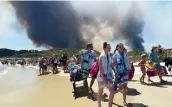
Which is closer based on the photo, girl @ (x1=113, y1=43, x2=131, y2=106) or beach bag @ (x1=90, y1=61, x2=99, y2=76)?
girl @ (x1=113, y1=43, x2=131, y2=106)

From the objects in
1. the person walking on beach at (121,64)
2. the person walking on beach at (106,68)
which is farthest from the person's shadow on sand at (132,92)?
the person walking on beach at (106,68)

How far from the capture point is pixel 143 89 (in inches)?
445

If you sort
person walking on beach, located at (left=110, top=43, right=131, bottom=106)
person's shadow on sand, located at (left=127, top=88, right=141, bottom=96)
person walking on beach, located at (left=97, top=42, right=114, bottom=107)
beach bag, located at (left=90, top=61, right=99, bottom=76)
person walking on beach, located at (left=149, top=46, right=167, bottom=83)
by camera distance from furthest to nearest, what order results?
1. person walking on beach, located at (left=149, top=46, right=167, bottom=83)
2. person's shadow on sand, located at (left=127, top=88, right=141, bottom=96)
3. beach bag, located at (left=90, top=61, right=99, bottom=76)
4. person walking on beach, located at (left=110, top=43, right=131, bottom=106)
5. person walking on beach, located at (left=97, top=42, right=114, bottom=107)

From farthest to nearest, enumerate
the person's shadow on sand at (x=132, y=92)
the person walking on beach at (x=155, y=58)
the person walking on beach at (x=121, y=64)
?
the person walking on beach at (x=155, y=58) < the person's shadow on sand at (x=132, y=92) < the person walking on beach at (x=121, y=64)

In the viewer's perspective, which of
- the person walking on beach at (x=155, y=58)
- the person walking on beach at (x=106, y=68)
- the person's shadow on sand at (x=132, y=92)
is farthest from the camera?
the person walking on beach at (x=155, y=58)

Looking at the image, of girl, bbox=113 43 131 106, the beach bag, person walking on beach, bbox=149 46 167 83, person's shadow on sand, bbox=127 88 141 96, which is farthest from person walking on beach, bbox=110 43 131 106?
person walking on beach, bbox=149 46 167 83

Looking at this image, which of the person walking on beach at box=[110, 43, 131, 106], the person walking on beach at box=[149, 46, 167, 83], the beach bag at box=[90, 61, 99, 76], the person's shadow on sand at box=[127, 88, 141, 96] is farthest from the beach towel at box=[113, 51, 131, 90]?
the person walking on beach at box=[149, 46, 167, 83]

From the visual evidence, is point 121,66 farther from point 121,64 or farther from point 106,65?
point 106,65

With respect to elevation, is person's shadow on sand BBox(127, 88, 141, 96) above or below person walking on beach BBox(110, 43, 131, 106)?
below

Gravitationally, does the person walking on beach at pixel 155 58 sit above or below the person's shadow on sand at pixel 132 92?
above

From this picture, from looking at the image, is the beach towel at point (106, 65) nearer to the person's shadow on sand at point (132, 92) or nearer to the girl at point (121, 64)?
the girl at point (121, 64)

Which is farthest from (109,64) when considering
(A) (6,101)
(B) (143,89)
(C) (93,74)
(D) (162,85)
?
(A) (6,101)

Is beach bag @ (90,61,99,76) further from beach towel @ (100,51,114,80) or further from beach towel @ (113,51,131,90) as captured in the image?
beach towel @ (100,51,114,80)

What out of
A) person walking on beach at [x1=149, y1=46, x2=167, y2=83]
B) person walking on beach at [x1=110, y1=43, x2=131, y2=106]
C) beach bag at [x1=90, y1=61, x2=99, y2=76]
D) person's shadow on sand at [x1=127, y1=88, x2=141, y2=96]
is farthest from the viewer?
person walking on beach at [x1=149, y1=46, x2=167, y2=83]
